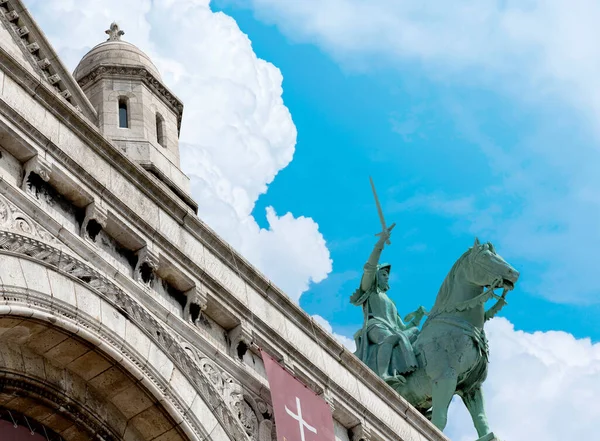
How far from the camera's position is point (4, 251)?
46.7ft

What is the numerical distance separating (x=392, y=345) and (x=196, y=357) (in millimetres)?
12719

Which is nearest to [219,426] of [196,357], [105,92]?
[196,357]

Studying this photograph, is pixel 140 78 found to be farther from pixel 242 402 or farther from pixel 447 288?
pixel 242 402

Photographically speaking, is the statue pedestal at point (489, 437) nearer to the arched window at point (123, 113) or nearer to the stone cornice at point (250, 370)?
the stone cornice at point (250, 370)

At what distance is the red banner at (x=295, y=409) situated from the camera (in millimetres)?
17359

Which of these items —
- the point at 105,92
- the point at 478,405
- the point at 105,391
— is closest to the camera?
the point at 105,391

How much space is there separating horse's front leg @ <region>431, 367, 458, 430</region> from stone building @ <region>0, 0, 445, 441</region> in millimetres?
7258

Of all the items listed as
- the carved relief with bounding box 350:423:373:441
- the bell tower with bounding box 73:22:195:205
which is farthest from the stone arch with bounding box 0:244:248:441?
the bell tower with bounding box 73:22:195:205

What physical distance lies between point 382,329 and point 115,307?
584 inches

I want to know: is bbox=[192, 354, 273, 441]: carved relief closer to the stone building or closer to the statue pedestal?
the stone building

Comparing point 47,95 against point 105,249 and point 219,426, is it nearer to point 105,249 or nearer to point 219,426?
point 105,249

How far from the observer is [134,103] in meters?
24.5

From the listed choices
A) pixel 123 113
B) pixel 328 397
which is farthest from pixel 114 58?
pixel 328 397

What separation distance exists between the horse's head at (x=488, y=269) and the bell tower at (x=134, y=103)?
23.1ft
